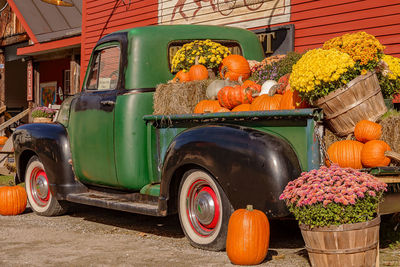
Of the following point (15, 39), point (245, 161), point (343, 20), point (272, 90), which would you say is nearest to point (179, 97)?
point (272, 90)

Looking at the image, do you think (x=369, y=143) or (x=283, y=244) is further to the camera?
(x=283, y=244)

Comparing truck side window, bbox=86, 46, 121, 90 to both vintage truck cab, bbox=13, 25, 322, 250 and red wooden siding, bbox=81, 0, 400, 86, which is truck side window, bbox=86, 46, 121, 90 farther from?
red wooden siding, bbox=81, 0, 400, 86

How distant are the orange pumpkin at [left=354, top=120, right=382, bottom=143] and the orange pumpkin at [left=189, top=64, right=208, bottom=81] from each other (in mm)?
2049

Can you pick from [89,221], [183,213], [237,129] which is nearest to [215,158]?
[237,129]

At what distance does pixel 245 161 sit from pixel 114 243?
5.83 ft

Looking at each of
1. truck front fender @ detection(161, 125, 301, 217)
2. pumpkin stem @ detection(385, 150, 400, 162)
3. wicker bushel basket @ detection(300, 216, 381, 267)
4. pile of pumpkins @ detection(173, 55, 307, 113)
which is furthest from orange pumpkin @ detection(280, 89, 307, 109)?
wicker bushel basket @ detection(300, 216, 381, 267)

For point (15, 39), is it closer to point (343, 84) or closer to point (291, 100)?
point (291, 100)

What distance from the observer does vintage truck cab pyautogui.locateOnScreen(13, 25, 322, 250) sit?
451 cm

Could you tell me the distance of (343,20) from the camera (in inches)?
370

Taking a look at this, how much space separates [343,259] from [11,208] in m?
4.76

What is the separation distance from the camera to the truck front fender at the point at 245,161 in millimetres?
4422

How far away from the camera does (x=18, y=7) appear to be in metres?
18.3

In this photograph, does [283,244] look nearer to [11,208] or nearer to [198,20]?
[11,208]

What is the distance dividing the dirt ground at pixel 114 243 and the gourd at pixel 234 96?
1.34 meters
